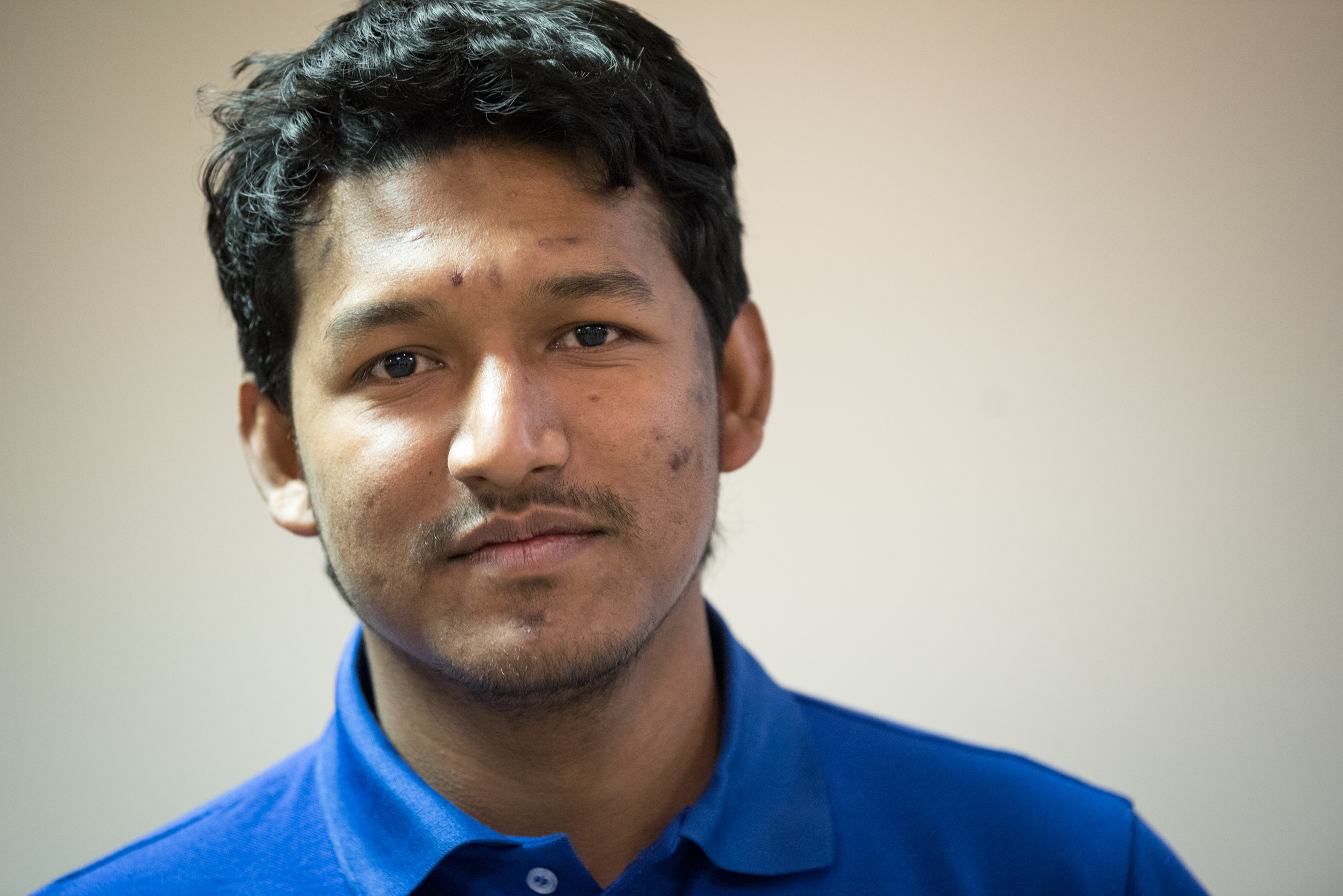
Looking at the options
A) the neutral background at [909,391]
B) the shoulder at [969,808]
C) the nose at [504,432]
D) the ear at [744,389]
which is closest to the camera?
the nose at [504,432]

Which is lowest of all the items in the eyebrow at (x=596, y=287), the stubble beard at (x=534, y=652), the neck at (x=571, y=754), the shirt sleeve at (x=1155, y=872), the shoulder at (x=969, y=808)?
the shirt sleeve at (x=1155, y=872)

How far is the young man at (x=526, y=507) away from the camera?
1.01 m

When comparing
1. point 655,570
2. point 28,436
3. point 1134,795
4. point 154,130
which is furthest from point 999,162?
point 28,436

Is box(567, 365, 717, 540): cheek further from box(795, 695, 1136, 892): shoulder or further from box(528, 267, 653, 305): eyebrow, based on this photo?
box(795, 695, 1136, 892): shoulder

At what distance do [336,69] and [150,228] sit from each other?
100 cm

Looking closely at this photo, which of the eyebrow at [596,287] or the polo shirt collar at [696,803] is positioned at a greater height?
the eyebrow at [596,287]

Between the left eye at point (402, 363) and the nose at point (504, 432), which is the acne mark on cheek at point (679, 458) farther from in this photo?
the left eye at point (402, 363)

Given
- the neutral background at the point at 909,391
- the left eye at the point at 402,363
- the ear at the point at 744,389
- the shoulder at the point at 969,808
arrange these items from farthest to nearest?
the neutral background at the point at 909,391 → the ear at the point at 744,389 → the shoulder at the point at 969,808 → the left eye at the point at 402,363

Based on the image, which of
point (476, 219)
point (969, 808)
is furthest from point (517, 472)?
point (969, 808)

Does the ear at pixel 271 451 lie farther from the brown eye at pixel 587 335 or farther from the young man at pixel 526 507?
the brown eye at pixel 587 335

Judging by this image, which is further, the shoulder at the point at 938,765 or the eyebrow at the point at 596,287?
the shoulder at the point at 938,765

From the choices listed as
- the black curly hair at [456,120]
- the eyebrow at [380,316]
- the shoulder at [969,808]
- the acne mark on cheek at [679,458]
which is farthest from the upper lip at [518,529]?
the shoulder at [969,808]

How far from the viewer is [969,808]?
1.22 metres

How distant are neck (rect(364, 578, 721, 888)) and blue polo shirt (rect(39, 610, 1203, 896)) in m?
0.05
